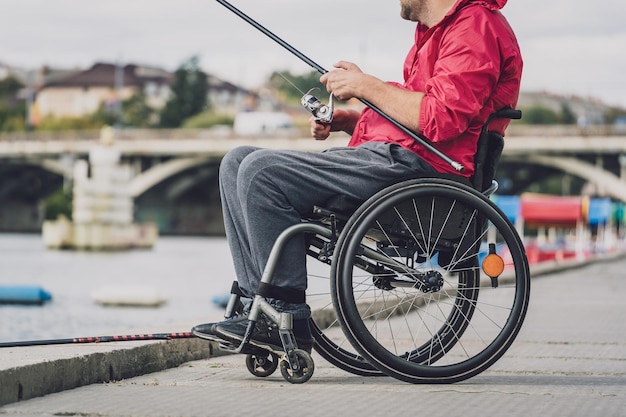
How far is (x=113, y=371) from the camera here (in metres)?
3.30

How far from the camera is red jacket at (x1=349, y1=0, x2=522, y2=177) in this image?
3.16 metres

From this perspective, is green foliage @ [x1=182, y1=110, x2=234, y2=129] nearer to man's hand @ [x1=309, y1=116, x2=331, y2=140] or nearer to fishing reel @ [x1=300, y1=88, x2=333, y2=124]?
man's hand @ [x1=309, y1=116, x2=331, y2=140]

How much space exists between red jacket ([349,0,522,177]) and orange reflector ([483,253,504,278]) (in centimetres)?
22

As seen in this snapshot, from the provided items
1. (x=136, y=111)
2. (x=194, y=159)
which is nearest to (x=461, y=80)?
(x=194, y=159)

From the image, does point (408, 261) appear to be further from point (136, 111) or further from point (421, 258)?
point (136, 111)

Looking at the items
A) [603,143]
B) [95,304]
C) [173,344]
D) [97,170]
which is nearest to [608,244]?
[603,143]

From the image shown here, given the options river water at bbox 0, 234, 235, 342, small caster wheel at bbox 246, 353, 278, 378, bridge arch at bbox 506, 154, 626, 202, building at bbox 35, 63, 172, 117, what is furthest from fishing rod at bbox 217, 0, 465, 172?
building at bbox 35, 63, 172, 117

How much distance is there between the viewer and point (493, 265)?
10.8 ft

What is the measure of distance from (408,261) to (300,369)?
1.32ft

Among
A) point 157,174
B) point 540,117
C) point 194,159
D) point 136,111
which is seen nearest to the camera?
point 194,159

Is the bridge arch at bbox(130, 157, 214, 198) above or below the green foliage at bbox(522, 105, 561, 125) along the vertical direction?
below

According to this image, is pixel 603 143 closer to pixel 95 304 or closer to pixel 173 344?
pixel 95 304

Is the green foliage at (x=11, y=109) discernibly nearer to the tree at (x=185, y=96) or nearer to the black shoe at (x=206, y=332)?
the tree at (x=185, y=96)

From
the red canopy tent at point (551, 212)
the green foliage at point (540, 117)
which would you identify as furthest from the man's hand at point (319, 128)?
the green foliage at point (540, 117)
